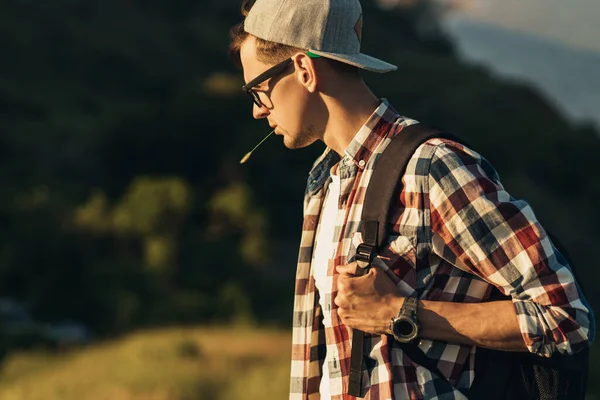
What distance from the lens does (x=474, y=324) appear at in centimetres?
214

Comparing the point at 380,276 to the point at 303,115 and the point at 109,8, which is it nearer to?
the point at 303,115

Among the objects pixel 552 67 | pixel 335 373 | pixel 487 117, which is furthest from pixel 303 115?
pixel 552 67

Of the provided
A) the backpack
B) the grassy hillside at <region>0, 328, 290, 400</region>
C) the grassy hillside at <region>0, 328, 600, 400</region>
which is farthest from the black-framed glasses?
the grassy hillside at <region>0, 328, 290, 400</region>

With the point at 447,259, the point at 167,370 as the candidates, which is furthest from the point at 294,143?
the point at 167,370

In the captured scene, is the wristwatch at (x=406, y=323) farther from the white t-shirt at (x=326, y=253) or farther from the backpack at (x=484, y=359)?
the white t-shirt at (x=326, y=253)

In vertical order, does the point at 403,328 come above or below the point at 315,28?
below

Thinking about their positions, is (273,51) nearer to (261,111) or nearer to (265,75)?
(265,75)

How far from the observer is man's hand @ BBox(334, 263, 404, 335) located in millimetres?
2211

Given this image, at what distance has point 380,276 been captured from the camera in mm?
2209

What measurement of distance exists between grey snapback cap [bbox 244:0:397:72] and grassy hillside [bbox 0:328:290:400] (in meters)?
8.50

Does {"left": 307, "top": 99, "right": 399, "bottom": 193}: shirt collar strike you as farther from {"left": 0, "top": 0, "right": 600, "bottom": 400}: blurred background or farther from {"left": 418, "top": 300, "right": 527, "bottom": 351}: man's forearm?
{"left": 0, "top": 0, "right": 600, "bottom": 400}: blurred background

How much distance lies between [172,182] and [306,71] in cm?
2821

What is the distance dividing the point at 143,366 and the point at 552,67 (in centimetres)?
5801

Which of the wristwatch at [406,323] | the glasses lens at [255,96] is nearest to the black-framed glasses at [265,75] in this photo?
the glasses lens at [255,96]
